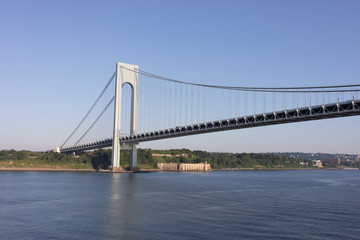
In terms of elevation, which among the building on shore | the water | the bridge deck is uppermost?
the bridge deck

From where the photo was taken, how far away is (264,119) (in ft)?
173

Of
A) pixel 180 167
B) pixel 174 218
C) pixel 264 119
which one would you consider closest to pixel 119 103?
pixel 264 119

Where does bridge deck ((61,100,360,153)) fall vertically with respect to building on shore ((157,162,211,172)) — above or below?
above

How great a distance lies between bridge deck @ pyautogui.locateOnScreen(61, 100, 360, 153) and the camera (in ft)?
141

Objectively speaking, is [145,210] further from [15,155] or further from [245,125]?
[15,155]

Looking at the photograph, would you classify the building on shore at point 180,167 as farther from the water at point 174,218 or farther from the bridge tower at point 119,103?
the water at point 174,218

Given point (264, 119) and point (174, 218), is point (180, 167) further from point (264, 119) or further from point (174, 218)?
point (174, 218)

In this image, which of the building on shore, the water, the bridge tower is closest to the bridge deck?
the bridge tower

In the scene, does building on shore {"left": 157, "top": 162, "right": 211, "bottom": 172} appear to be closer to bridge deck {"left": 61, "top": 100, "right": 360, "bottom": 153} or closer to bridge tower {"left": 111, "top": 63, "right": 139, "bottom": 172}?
bridge tower {"left": 111, "top": 63, "right": 139, "bottom": 172}

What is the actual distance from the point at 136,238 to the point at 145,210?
9343 mm

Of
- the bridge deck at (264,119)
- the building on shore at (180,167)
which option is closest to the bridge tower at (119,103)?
the bridge deck at (264,119)

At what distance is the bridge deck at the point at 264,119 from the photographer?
42969 millimetres

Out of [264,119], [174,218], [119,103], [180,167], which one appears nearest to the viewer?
[174,218]

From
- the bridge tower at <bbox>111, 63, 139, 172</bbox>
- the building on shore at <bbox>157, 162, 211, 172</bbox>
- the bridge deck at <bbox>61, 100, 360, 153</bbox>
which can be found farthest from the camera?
the building on shore at <bbox>157, 162, 211, 172</bbox>
